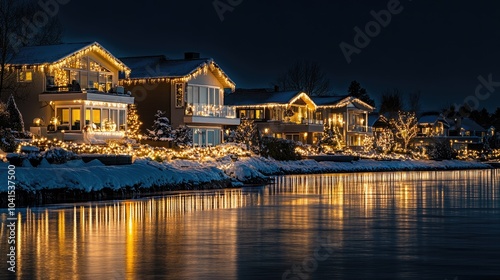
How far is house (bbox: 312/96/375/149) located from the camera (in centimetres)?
10669

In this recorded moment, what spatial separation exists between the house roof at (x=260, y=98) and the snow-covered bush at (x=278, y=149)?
18863 mm

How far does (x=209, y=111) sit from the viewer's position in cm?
7012

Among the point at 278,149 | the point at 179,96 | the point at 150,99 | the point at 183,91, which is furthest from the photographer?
the point at 278,149

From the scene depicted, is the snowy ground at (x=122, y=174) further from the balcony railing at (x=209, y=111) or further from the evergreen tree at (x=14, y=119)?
the balcony railing at (x=209, y=111)

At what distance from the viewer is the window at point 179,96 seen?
67500 mm

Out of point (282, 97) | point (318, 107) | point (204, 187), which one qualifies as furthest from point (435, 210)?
point (318, 107)

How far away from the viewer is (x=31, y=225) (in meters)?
19.4

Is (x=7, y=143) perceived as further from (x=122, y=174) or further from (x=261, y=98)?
(x=261, y=98)

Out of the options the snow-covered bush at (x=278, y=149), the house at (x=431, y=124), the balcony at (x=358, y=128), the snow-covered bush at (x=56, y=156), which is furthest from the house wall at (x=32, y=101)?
the house at (x=431, y=124)

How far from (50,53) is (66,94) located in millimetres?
3694

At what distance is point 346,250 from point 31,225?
8.21m

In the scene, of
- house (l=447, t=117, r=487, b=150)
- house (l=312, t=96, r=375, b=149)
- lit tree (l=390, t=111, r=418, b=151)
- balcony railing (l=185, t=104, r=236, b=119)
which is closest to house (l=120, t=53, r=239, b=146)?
balcony railing (l=185, t=104, r=236, b=119)

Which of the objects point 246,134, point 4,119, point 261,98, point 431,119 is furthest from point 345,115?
point 4,119

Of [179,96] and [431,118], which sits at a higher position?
[431,118]
